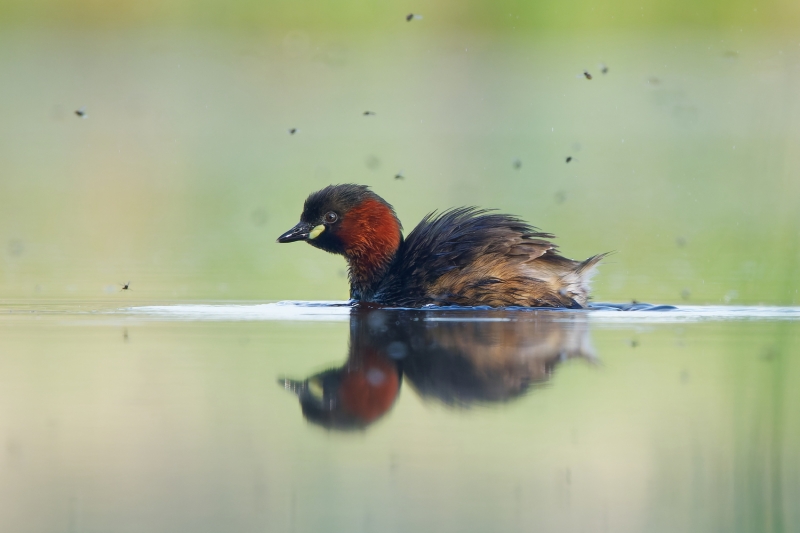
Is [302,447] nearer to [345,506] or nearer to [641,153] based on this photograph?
[345,506]

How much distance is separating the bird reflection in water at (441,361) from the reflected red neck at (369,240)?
1.34m

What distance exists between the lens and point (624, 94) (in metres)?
22.8

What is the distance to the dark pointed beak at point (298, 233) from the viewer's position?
9.09 meters

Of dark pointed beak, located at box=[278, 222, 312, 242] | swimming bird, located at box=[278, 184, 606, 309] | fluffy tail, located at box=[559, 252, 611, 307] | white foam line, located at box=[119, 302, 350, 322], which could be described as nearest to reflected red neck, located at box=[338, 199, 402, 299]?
swimming bird, located at box=[278, 184, 606, 309]

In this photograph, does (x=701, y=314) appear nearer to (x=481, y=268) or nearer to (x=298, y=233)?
(x=481, y=268)

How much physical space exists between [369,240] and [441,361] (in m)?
3.53

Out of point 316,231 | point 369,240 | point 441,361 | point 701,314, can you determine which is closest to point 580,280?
point 701,314

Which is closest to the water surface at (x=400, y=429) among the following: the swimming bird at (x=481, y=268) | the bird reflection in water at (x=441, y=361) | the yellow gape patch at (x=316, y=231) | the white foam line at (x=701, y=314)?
the bird reflection in water at (x=441, y=361)

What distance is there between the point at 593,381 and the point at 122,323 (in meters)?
3.31

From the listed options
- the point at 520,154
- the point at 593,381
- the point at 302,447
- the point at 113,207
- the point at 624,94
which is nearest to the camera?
the point at 302,447

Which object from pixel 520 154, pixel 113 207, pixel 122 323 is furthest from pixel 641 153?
pixel 122 323

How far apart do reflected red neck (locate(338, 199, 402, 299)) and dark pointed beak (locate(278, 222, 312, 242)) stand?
257 millimetres

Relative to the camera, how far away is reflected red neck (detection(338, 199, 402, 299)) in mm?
9148

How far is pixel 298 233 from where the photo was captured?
916cm
